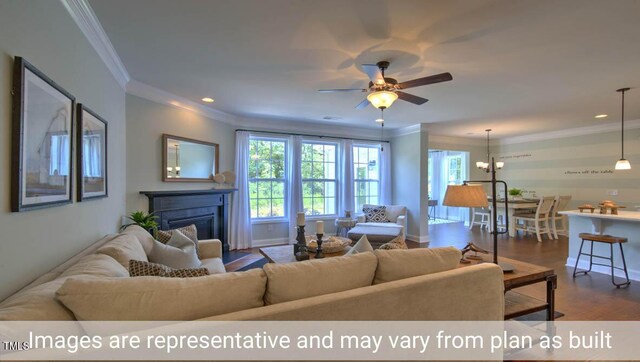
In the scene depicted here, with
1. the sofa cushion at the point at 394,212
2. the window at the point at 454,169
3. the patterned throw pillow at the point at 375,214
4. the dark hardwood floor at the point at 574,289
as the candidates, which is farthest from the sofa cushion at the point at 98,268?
the window at the point at 454,169

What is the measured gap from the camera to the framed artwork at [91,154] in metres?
2.12

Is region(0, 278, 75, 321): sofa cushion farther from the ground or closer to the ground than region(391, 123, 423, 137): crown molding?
closer to the ground

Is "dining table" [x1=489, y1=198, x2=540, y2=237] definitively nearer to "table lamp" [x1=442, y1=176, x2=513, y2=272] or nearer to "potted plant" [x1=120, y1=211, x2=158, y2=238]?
"table lamp" [x1=442, y1=176, x2=513, y2=272]

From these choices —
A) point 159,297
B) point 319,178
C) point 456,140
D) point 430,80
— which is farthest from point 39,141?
point 456,140

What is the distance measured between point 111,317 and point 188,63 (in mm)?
2542

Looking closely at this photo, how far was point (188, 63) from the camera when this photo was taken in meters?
2.98

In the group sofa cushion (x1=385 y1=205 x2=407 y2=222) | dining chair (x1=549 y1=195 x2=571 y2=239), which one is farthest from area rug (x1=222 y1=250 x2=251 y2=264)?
dining chair (x1=549 y1=195 x2=571 y2=239)

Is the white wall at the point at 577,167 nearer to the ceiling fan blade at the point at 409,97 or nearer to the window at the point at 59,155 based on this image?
the ceiling fan blade at the point at 409,97

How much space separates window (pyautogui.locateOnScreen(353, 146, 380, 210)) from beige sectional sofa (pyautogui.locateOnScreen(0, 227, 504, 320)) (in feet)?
15.6

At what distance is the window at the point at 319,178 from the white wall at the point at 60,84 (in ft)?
12.4

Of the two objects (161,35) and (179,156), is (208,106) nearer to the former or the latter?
(179,156)

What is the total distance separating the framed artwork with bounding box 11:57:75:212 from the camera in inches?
54.1

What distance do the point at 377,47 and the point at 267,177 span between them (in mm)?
3729

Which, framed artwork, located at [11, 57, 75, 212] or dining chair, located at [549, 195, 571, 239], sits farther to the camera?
dining chair, located at [549, 195, 571, 239]
